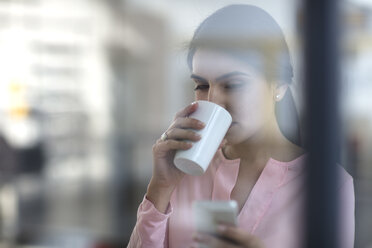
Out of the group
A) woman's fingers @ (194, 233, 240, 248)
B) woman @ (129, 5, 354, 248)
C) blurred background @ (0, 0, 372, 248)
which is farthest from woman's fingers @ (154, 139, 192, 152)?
blurred background @ (0, 0, 372, 248)

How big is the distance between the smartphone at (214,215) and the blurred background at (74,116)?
2.27 metres

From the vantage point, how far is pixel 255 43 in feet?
1.98

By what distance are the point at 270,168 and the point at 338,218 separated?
0.17 m

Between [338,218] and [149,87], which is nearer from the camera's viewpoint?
[338,218]

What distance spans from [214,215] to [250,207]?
0.33 feet

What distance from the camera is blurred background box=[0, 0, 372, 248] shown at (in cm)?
301

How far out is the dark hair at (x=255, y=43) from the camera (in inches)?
22.5

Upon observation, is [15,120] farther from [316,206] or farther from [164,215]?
[316,206]

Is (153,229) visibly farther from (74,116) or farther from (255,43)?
(74,116)

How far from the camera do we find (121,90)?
10.2ft

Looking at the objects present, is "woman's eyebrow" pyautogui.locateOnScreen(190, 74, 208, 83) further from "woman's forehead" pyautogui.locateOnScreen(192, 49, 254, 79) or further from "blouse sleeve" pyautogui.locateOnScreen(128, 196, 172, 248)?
"blouse sleeve" pyautogui.locateOnScreen(128, 196, 172, 248)

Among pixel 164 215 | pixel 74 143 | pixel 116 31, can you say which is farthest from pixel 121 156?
pixel 164 215

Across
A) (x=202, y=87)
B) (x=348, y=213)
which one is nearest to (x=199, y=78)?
(x=202, y=87)

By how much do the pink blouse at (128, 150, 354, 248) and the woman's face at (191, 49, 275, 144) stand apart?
4 cm
